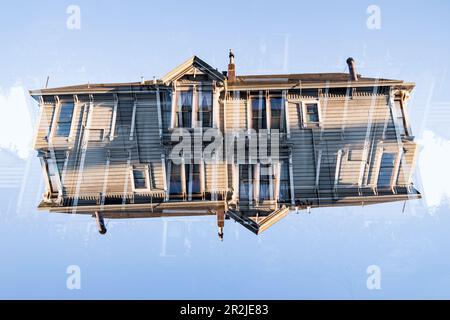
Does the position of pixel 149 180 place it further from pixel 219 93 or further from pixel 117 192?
pixel 219 93

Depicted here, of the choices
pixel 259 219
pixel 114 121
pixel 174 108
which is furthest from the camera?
pixel 114 121

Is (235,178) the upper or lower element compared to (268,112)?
lower

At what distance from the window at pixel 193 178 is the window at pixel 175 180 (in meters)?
0.45

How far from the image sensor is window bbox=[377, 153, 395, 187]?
16.2m

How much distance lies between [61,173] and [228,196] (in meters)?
9.43

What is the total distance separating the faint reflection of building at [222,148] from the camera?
1600 centimetres

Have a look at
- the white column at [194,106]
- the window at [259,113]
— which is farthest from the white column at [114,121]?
the window at [259,113]

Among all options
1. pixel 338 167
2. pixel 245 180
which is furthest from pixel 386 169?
pixel 245 180

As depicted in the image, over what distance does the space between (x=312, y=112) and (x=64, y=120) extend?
14.3 m

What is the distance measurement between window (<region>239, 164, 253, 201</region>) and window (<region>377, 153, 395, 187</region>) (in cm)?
716

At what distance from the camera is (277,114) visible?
16828 millimetres

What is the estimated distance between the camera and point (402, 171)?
631 inches

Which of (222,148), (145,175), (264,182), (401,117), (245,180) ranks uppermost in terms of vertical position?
(401,117)

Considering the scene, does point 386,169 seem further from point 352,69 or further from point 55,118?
point 55,118
